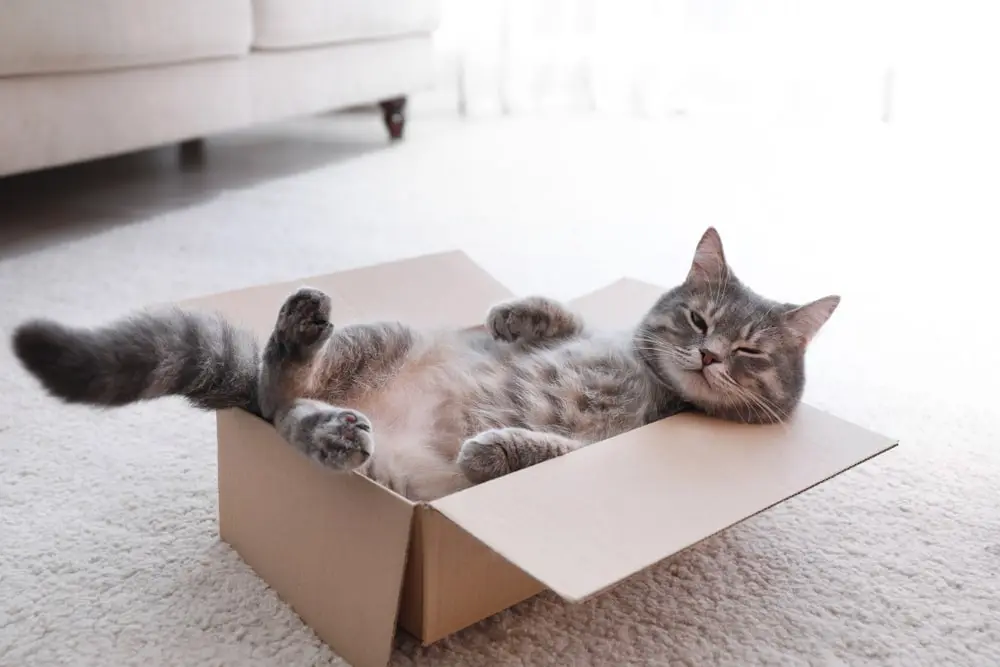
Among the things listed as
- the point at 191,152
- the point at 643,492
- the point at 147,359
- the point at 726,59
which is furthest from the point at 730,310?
the point at 726,59

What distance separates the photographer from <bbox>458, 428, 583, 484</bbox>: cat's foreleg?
1.01 metres

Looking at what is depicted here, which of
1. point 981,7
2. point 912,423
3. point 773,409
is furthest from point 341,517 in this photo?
point 981,7

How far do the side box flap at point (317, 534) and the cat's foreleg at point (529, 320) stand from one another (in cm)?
41

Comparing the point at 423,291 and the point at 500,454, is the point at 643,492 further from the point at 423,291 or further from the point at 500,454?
the point at 423,291

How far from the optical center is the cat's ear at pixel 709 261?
1.28 m

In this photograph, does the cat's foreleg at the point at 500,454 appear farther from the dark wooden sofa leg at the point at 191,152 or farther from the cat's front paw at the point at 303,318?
the dark wooden sofa leg at the point at 191,152

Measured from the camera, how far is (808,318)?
1.22 meters

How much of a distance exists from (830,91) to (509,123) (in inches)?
48.6

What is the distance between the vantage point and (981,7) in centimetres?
315

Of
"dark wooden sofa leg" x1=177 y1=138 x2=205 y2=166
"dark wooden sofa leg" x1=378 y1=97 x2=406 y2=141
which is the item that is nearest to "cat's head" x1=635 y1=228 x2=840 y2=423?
"dark wooden sofa leg" x1=177 y1=138 x2=205 y2=166

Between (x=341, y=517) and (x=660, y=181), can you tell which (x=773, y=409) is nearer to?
(x=341, y=517)

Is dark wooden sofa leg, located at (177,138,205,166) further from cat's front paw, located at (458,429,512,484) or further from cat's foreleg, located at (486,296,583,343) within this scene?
cat's front paw, located at (458,429,512,484)

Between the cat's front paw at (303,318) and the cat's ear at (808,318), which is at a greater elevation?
the cat's front paw at (303,318)

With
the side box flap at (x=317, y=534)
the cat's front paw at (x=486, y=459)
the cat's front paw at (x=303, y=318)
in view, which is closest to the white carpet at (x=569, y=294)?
the side box flap at (x=317, y=534)
